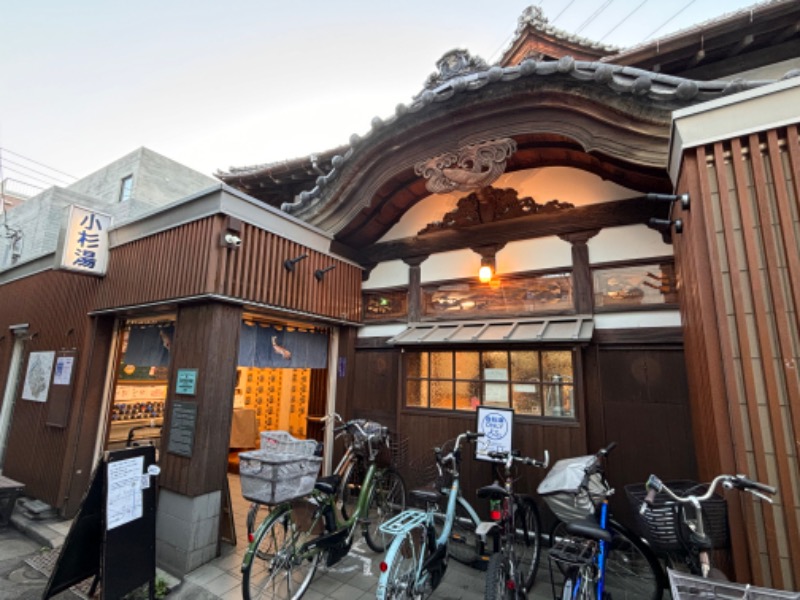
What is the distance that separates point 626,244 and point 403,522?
4501 millimetres

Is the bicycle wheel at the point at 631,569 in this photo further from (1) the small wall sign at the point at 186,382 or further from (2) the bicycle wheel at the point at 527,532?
(1) the small wall sign at the point at 186,382

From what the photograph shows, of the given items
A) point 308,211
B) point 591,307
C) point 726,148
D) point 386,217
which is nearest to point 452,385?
point 591,307

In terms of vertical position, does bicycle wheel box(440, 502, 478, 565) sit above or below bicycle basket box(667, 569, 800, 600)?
below

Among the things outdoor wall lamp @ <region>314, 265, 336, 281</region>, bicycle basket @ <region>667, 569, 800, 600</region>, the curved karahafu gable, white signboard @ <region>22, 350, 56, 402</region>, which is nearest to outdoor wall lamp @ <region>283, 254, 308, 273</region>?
outdoor wall lamp @ <region>314, 265, 336, 281</region>

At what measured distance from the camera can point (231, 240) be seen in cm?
476

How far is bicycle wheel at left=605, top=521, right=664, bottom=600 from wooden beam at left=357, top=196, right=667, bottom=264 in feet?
12.4

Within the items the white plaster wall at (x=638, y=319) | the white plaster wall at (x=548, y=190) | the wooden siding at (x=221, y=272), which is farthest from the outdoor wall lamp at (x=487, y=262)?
the wooden siding at (x=221, y=272)

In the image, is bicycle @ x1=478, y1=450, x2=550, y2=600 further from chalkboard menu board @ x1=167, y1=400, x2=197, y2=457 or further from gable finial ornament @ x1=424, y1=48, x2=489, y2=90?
gable finial ornament @ x1=424, y1=48, x2=489, y2=90

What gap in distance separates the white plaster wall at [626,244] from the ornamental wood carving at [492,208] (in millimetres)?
707

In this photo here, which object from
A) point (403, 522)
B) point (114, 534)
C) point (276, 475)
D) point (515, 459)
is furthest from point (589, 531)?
point (114, 534)

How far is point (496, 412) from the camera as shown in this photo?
4941 millimetres

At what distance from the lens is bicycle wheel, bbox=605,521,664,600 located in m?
3.41

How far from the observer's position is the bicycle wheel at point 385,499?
5001mm

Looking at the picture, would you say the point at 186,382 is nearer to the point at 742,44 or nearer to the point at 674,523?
the point at 674,523
